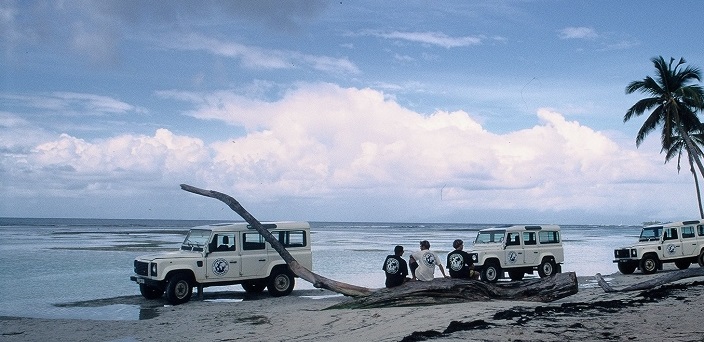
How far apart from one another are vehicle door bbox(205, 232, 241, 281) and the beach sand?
1562 mm

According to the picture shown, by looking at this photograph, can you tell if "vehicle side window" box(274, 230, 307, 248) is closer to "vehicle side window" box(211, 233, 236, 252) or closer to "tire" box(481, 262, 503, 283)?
"vehicle side window" box(211, 233, 236, 252)

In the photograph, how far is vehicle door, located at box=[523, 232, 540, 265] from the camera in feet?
70.0

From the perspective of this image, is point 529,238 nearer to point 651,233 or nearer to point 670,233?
point 651,233

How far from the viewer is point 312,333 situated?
10555 millimetres

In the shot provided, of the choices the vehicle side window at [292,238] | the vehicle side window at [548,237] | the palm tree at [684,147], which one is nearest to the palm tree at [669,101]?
the palm tree at [684,147]

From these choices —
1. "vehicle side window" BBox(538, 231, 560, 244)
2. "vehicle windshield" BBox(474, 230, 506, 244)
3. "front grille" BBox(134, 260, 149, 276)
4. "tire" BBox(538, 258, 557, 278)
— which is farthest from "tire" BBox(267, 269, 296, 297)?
"vehicle side window" BBox(538, 231, 560, 244)

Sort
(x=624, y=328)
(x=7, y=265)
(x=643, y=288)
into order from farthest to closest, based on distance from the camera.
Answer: (x=7, y=265)
(x=643, y=288)
(x=624, y=328)

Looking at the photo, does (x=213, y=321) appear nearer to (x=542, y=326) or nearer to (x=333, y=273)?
(x=542, y=326)

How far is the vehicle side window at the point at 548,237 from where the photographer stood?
2189 centimetres

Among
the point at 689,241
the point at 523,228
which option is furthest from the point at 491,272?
the point at 689,241

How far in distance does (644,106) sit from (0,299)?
29513mm

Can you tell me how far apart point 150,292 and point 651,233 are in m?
18.5

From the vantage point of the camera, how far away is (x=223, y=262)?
16641mm

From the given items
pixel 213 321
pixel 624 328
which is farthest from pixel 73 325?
pixel 624 328
